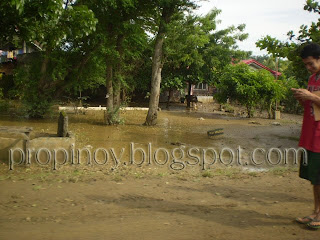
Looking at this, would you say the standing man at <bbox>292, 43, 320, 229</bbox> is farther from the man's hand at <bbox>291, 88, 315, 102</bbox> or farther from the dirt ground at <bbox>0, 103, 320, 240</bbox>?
the dirt ground at <bbox>0, 103, 320, 240</bbox>

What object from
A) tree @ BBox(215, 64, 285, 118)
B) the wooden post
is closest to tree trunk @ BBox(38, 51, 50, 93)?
the wooden post

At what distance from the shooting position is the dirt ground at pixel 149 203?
3.57 metres

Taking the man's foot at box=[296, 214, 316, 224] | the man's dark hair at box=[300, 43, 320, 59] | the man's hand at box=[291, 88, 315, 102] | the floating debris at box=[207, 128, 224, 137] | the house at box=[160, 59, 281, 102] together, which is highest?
the house at box=[160, 59, 281, 102]

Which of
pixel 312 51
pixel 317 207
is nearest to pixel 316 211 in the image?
pixel 317 207

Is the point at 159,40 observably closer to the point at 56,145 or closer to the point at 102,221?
the point at 56,145

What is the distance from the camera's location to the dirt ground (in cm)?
357

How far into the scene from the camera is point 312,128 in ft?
12.1

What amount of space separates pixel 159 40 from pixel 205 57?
41.8 ft

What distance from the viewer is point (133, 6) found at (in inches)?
515

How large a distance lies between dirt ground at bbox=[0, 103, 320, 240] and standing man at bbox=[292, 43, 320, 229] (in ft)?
1.08

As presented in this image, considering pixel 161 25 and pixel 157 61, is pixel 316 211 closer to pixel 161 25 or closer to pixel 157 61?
pixel 161 25

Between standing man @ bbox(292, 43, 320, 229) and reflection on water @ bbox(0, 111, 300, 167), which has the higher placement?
standing man @ bbox(292, 43, 320, 229)

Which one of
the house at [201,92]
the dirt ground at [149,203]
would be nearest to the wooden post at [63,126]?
the dirt ground at [149,203]

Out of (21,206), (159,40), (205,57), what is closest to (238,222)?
(21,206)
